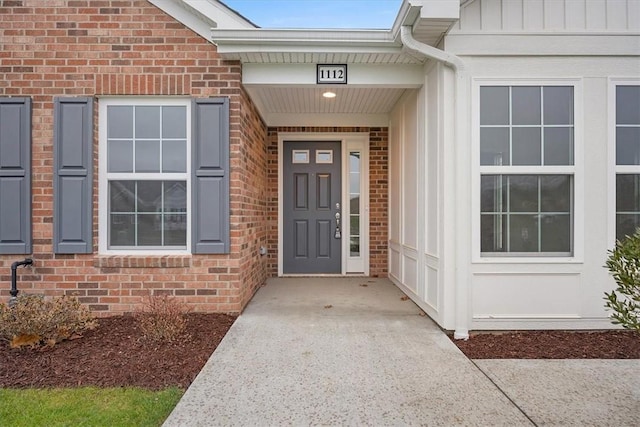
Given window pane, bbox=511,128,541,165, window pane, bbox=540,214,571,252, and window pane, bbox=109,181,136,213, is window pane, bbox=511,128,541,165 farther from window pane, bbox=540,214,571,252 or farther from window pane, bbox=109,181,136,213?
window pane, bbox=109,181,136,213

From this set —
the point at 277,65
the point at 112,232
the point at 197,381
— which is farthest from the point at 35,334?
the point at 277,65

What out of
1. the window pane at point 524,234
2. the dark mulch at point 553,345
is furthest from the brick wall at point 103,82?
the window pane at point 524,234

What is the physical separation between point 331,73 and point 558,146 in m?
2.52

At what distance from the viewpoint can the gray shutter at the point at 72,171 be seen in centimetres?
409

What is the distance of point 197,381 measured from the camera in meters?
2.70

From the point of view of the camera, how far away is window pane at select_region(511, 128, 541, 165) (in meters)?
3.74

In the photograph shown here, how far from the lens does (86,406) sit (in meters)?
2.42

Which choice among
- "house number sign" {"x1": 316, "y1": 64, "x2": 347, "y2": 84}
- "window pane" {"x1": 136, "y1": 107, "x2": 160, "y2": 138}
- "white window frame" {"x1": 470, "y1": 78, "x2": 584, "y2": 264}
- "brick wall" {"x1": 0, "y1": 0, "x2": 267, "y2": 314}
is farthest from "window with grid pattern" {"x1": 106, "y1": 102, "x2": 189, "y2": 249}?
"white window frame" {"x1": 470, "y1": 78, "x2": 584, "y2": 264}

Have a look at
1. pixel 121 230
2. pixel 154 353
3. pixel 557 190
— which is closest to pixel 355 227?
pixel 557 190

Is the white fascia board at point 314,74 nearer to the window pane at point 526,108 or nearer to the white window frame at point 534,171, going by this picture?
the white window frame at point 534,171

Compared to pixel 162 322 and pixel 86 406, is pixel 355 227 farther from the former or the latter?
pixel 86 406

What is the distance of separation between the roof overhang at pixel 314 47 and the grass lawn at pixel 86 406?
330 centimetres

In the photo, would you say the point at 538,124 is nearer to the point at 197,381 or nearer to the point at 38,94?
the point at 197,381

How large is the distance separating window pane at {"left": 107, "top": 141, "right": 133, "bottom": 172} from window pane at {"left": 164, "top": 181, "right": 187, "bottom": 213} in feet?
1.56
